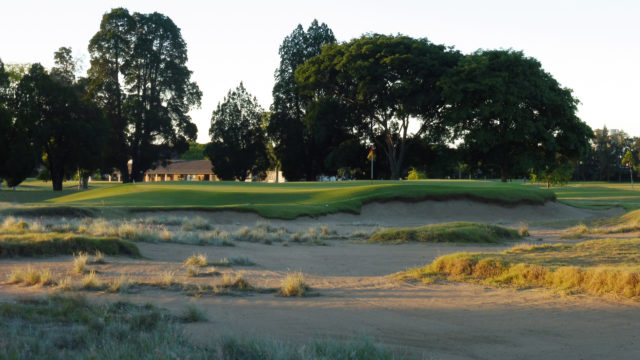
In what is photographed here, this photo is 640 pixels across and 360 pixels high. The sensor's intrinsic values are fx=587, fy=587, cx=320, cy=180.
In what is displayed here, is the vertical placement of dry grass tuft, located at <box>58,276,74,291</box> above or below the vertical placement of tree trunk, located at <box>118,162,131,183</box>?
below

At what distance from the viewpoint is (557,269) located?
10.1 m

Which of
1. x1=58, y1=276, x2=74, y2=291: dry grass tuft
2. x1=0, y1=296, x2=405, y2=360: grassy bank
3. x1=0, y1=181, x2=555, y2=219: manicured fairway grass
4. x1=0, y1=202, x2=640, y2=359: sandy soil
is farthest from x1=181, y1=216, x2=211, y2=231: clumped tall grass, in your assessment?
x1=0, y1=296, x2=405, y2=360: grassy bank

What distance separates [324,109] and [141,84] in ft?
61.9

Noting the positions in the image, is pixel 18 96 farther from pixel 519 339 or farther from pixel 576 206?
pixel 519 339

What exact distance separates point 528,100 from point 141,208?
3370 cm

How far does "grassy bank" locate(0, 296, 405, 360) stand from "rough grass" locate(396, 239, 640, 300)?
16.0 ft

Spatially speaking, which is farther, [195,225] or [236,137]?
[236,137]

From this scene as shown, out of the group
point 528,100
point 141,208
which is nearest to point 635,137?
point 528,100

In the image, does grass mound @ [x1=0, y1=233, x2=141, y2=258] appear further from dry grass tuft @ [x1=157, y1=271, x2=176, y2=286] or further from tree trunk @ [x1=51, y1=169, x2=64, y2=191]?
tree trunk @ [x1=51, y1=169, x2=64, y2=191]

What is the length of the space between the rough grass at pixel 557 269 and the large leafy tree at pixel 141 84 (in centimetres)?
4879

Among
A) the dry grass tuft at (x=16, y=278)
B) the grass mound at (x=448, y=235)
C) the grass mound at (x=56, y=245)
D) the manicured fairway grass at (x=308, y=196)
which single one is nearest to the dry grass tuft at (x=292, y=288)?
the dry grass tuft at (x=16, y=278)

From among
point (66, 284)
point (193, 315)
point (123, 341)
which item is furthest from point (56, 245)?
point (123, 341)

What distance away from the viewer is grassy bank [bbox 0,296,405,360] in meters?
5.52

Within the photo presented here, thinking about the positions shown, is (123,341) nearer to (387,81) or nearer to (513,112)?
(513,112)
